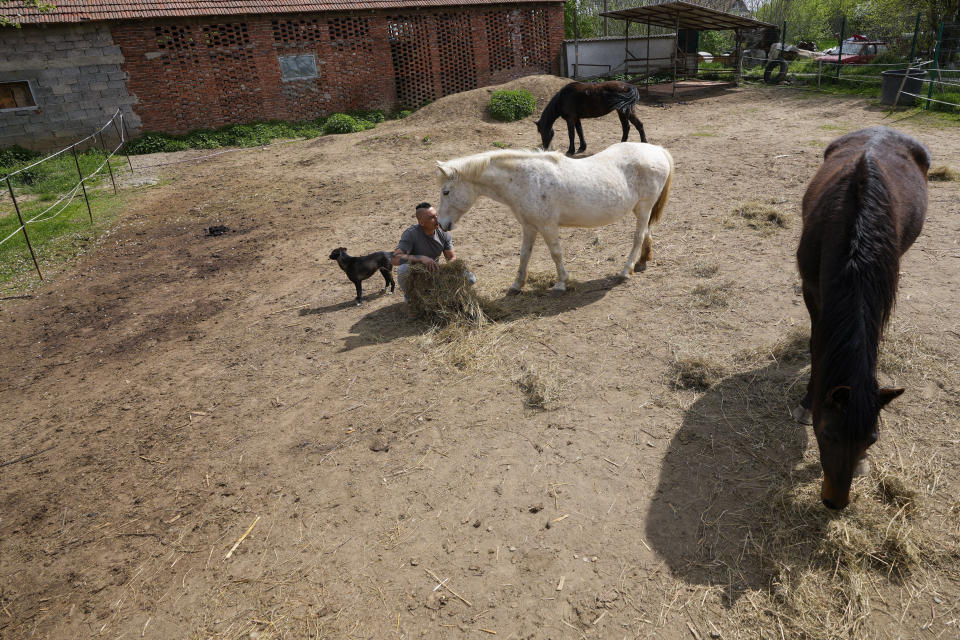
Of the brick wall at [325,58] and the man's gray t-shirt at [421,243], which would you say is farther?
the brick wall at [325,58]

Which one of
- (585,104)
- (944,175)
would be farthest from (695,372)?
(585,104)

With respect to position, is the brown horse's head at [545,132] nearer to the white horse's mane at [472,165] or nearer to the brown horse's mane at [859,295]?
the white horse's mane at [472,165]

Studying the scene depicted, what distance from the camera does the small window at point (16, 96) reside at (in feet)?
52.7

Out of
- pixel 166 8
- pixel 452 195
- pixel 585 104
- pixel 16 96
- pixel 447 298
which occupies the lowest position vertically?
pixel 447 298

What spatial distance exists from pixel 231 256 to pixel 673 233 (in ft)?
22.0

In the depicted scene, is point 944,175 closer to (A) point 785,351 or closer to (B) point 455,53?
(A) point 785,351

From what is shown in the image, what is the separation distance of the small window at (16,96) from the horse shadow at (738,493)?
831 inches

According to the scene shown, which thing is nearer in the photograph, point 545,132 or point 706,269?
point 706,269

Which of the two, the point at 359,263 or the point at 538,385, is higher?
the point at 359,263

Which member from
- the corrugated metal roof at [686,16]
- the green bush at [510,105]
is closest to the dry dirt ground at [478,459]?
the green bush at [510,105]

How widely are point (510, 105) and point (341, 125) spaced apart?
5872mm

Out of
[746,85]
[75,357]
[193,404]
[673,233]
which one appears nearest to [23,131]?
[75,357]

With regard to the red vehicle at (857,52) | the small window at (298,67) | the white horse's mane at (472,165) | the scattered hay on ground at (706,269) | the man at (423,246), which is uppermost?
the small window at (298,67)

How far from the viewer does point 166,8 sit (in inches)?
672
